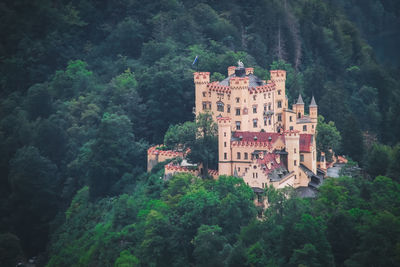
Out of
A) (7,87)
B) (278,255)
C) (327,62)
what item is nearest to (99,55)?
(7,87)

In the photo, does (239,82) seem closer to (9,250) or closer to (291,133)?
(291,133)

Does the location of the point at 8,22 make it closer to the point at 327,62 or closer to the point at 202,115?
the point at 327,62

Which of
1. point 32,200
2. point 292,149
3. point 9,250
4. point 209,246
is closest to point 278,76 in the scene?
point 292,149

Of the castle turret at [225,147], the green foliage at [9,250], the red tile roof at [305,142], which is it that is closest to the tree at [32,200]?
the green foliage at [9,250]

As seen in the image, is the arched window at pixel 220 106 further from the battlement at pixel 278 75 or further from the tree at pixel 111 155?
the tree at pixel 111 155

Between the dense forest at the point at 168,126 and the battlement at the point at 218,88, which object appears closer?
the dense forest at the point at 168,126

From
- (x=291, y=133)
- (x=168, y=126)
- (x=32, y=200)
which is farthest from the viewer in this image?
(x=32, y=200)

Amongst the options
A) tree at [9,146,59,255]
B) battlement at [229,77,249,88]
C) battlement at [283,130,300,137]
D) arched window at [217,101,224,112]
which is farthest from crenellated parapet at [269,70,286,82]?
tree at [9,146,59,255]
